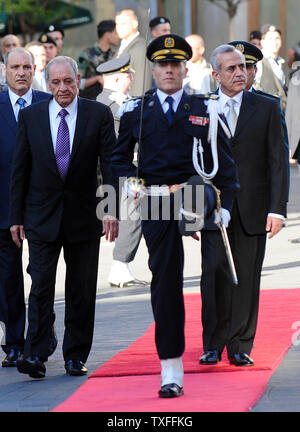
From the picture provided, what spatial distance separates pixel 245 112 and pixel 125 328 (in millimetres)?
2199

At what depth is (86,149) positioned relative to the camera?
820 centimetres

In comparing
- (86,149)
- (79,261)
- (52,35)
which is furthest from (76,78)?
(52,35)

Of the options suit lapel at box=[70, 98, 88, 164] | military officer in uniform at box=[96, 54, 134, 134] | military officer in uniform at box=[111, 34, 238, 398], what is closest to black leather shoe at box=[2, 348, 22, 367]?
suit lapel at box=[70, 98, 88, 164]

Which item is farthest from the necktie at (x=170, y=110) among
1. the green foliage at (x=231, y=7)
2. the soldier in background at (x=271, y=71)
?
the green foliage at (x=231, y=7)

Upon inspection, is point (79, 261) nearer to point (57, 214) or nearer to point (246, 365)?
point (57, 214)

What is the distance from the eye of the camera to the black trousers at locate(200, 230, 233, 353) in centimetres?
798

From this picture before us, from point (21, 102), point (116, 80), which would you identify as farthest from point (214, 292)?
point (116, 80)

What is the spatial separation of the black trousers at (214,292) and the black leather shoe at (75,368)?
745 mm

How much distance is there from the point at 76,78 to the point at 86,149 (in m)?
0.43

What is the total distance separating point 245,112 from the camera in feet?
27.2

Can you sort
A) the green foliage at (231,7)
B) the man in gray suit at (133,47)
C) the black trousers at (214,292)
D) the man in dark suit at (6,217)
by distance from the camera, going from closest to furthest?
1. the black trousers at (214,292)
2. the man in dark suit at (6,217)
3. the man in gray suit at (133,47)
4. the green foliage at (231,7)

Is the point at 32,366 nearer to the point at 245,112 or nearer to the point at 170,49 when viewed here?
the point at 245,112

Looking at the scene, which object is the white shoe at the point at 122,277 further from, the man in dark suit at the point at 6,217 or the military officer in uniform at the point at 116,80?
the man in dark suit at the point at 6,217

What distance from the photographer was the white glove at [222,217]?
7.58m
